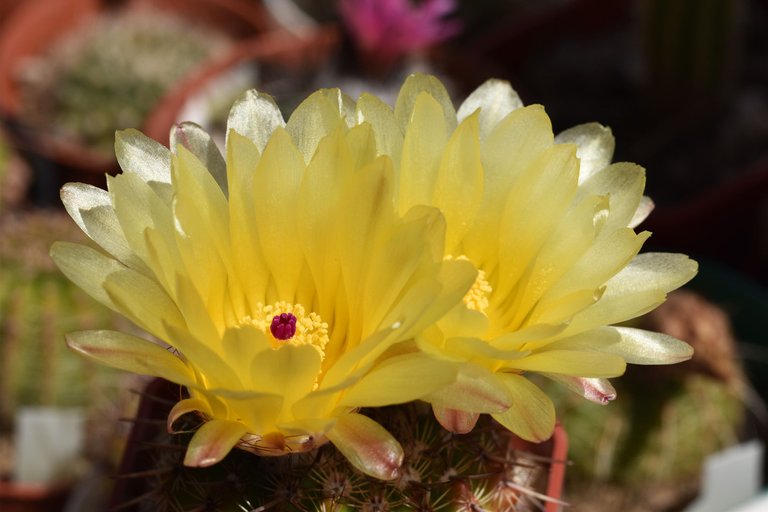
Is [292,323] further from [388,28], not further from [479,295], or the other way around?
[388,28]

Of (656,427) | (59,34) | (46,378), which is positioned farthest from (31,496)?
(59,34)

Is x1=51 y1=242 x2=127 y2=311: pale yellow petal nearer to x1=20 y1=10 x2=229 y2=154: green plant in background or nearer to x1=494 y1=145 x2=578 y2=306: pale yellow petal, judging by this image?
x1=494 y1=145 x2=578 y2=306: pale yellow petal

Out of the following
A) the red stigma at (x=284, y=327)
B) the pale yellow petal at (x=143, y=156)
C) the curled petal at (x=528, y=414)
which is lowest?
the curled petal at (x=528, y=414)

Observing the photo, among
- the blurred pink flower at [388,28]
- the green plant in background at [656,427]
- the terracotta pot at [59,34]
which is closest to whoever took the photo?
the green plant in background at [656,427]

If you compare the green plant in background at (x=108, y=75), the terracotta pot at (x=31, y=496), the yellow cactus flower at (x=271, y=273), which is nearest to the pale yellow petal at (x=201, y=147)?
the yellow cactus flower at (x=271, y=273)

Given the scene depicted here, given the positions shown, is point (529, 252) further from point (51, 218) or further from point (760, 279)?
point (760, 279)

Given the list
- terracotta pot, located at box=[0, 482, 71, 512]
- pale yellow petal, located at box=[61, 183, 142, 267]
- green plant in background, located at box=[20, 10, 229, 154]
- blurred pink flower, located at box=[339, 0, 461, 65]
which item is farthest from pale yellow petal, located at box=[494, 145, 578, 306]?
green plant in background, located at box=[20, 10, 229, 154]

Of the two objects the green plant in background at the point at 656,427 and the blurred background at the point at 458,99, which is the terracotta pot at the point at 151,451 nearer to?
the blurred background at the point at 458,99
